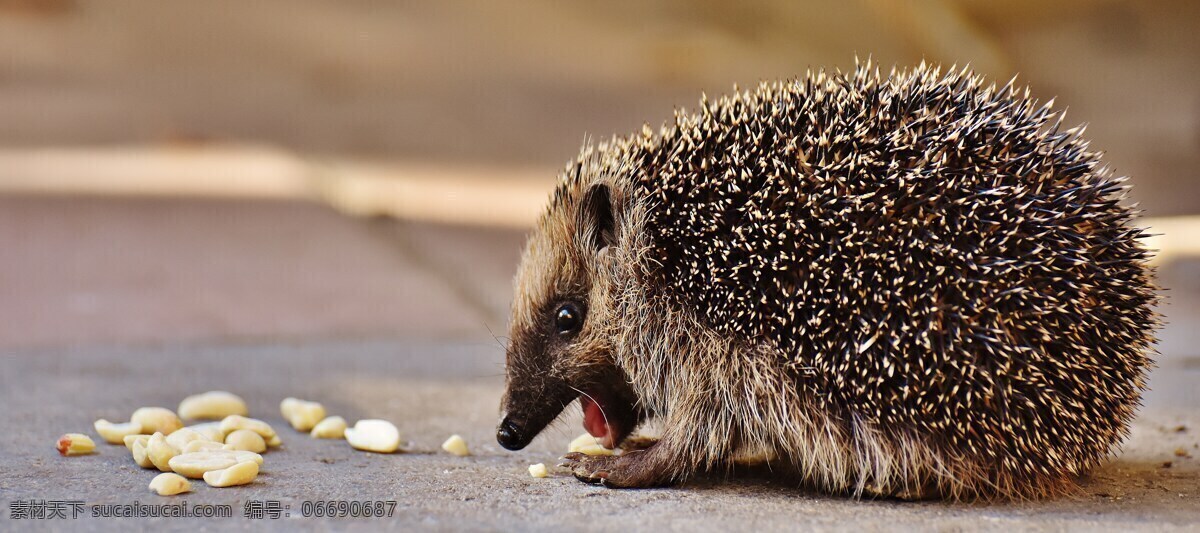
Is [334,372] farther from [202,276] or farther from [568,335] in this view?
[568,335]

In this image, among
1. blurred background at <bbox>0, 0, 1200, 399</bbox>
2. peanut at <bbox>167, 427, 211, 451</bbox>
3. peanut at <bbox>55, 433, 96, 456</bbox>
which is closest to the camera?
peanut at <bbox>167, 427, 211, 451</bbox>

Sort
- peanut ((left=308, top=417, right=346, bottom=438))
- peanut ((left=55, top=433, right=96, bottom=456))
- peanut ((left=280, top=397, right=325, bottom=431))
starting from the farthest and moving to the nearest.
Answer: peanut ((left=280, top=397, right=325, bottom=431))
peanut ((left=308, top=417, right=346, bottom=438))
peanut ((left=55, top=433, right=96, bottom=456))

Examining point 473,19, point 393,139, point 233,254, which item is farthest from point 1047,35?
point 233,254

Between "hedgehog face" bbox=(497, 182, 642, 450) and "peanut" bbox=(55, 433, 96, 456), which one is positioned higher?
"hedgehog face" bbox=(497, 182, 642, 450)

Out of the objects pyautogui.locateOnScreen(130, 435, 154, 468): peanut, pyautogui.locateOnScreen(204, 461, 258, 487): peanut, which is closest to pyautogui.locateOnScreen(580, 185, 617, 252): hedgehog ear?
pyautogui.locateOnScreen(204, 461, 258, 487): peanut

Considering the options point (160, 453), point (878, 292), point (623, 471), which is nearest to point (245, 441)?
point (160, 453)

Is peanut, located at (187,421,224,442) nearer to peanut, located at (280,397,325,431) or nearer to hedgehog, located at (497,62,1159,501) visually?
peanut, located at (280,397,325,431)
